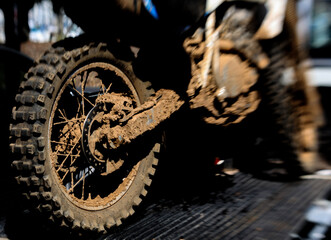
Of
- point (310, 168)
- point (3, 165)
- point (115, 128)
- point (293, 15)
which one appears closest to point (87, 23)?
point (115, 128)

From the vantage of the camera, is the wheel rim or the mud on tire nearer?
the mud on tire

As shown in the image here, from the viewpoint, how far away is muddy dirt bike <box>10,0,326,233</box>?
149cm

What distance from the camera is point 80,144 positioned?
176 cm

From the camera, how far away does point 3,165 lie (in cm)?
254

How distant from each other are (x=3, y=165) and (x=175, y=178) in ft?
4.92

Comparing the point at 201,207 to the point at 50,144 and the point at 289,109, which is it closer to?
the point at 289,109

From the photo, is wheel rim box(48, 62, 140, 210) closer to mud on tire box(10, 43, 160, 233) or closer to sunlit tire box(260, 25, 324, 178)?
mud on tire box(10, 43, 160, 233)

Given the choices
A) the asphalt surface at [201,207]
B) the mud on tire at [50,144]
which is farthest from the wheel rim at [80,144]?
the asphalt surface at [201,207]

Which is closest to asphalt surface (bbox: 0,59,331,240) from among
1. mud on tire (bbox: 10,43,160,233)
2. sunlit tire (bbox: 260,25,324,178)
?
mud on tire (bbox: 10,43,160,233)

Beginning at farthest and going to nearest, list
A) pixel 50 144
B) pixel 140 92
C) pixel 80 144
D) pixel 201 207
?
pixel 201 207, pixel 140 92, pixel 80 144, pixel 50 144

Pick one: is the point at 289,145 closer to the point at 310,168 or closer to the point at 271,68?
the point at 310,168

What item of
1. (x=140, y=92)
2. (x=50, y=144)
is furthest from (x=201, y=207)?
(x=50, y=144)

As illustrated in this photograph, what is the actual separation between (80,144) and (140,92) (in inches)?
20.7

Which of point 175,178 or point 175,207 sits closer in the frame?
point 175,207
